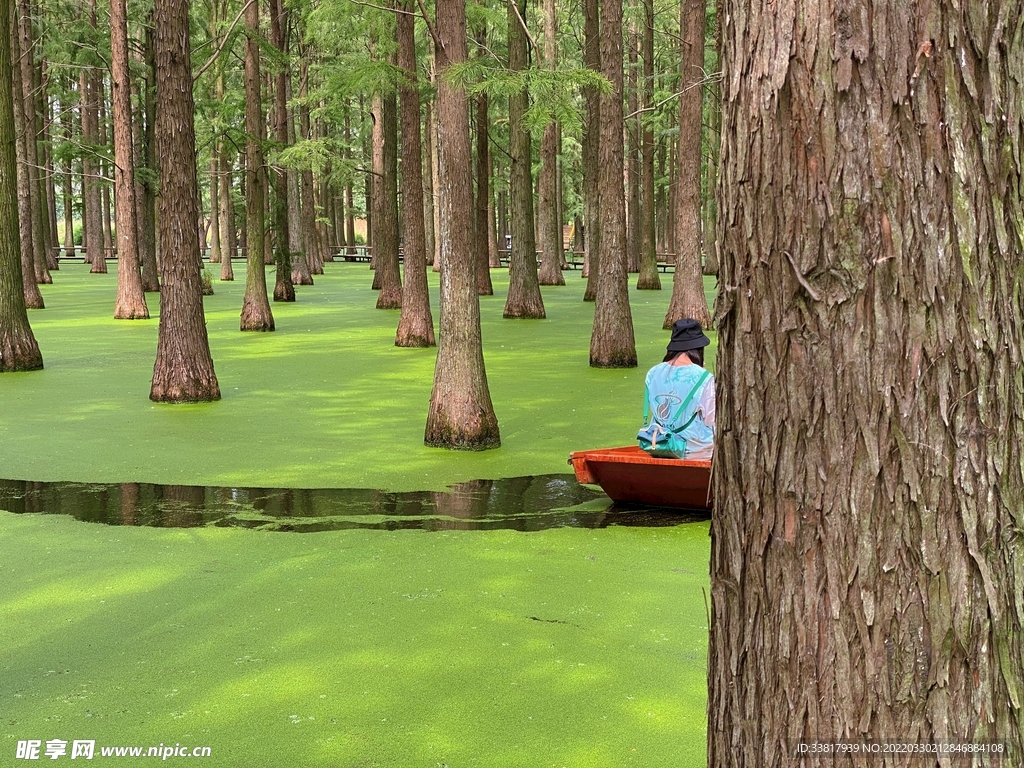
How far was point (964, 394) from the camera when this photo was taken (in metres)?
2.09

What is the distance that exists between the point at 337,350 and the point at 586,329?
15.9 ft

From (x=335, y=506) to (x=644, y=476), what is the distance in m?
2.11

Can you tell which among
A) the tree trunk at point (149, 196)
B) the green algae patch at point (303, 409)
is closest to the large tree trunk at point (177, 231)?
the green algae patch at point (303, 409)

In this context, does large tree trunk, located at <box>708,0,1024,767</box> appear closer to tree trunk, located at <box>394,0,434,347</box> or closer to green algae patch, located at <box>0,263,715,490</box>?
green algae patch, located at <box>0,263,715,490</box>

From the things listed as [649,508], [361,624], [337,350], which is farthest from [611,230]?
[361,624]

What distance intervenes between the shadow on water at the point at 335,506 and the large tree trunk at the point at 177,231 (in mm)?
3719

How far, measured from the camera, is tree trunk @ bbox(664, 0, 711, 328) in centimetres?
1816

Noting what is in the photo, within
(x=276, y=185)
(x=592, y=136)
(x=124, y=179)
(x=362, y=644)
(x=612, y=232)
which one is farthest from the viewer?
(x=276, y=185)

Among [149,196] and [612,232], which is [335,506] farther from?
[149,196]

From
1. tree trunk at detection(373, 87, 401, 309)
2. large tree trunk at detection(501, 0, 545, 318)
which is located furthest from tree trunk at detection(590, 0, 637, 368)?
tree trunk at detection(373, 87, 401, 309)

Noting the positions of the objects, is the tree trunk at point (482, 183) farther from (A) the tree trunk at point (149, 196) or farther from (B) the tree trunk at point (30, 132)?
(B) the tree trunk at point (30, 132)

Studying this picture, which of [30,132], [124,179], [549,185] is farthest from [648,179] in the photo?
[30,132]

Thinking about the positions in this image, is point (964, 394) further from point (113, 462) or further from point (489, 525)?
point (113, 462)

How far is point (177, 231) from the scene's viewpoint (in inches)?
479
